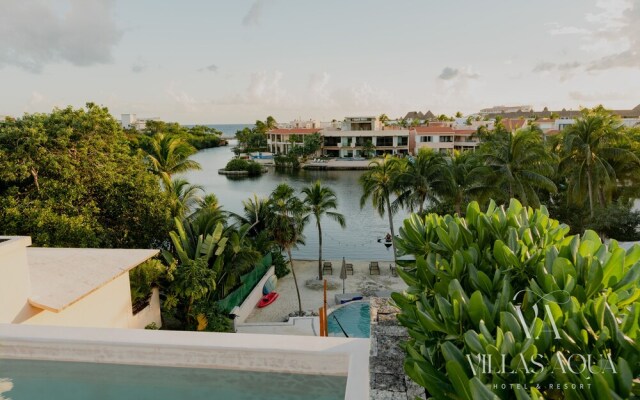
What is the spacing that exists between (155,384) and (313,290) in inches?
612

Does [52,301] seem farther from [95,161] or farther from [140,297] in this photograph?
[95,161]

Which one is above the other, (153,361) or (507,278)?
(507,278)

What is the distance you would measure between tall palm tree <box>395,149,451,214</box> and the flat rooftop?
Result: 1467cm

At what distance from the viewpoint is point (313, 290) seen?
20.0 meters

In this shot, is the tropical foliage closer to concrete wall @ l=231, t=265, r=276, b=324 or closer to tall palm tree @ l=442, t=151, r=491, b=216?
concrete wall @ l=231, t=265, r=276, b=324

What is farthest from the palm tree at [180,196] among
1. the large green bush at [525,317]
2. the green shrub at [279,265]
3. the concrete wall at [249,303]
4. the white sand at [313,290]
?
the large green bush at [525,317]

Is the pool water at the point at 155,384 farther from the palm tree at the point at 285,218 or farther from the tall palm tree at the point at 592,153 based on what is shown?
the tall palm tree at the point at 592,153

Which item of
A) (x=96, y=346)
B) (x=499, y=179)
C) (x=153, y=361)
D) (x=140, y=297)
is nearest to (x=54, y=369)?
(x=96, y=346)

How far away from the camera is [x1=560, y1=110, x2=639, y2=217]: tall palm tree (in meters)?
21.2

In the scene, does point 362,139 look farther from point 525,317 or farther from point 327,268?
point 525,317

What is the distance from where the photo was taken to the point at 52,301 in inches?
327

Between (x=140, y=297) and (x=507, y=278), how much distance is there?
11.8m

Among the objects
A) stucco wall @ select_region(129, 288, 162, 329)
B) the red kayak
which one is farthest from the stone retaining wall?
the red kayak

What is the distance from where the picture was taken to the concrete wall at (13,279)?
24.7 ft
